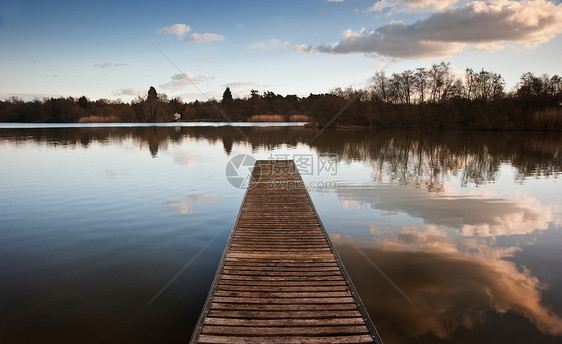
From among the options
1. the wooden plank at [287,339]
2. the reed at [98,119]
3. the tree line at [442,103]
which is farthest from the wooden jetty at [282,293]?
the reed at [98,119]

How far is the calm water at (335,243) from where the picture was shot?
14.4 feet

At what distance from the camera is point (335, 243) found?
700cm

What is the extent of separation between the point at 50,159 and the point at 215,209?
578 inches

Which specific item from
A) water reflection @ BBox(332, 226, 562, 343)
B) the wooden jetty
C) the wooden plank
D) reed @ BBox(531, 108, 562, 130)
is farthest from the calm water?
reed @ BBox(531, 108, 562, 130)

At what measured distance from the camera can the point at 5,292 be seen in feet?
16.7

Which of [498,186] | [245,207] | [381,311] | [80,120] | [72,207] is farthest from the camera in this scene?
[80,120]

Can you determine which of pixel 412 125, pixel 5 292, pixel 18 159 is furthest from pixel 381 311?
pixel 412 125

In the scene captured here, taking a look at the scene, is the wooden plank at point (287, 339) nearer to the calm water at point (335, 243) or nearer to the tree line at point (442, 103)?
the calm water at point (335, 243)

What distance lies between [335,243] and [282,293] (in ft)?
9.78

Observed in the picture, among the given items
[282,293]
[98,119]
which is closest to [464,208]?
[282,293]

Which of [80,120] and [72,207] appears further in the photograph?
[80,120]

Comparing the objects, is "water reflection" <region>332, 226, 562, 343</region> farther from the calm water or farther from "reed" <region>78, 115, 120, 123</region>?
"reed" <region>78, 115, 120, 123</region>

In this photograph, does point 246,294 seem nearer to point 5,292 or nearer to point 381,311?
point 381,311

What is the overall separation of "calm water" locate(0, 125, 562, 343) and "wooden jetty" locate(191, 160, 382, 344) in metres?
0.62
